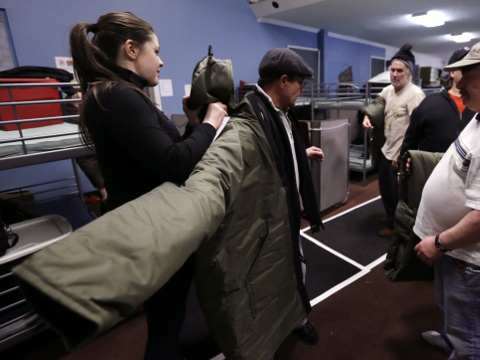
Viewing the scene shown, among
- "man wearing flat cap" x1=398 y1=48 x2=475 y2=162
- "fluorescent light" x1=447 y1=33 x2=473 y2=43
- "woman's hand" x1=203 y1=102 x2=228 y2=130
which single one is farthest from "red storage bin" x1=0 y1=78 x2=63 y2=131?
"fluorescent light" x1=447 y1=33 x2=473 y2=43

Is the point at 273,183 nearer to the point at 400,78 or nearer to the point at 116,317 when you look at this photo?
the point at 116,317

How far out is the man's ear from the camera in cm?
82

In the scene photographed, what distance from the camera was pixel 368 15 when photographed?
5.12 meters

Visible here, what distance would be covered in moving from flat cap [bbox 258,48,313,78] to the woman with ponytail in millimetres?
449

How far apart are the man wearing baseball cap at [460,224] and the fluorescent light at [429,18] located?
5.59 m

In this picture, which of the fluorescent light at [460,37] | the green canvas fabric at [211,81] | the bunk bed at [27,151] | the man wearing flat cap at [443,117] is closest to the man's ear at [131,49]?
the green canvas fabric at [211,81]

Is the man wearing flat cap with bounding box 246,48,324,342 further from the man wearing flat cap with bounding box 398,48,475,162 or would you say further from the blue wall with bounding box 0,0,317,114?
the blue wall with bounding box 0,0,317,114

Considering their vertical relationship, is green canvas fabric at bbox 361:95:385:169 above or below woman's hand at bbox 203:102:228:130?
below

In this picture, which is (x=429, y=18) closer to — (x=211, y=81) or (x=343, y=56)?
(x=343, y=56)

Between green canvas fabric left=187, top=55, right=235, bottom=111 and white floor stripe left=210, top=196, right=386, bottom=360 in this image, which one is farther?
white floor stripe left=210, top=196, right=386, bottom=360

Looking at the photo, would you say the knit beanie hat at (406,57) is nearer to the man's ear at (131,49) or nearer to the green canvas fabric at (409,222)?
the green canvas fabric at (409,222)

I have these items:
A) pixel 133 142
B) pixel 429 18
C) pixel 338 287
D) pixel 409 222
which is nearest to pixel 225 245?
pixel 133 142

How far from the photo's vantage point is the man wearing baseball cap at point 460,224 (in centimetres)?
80

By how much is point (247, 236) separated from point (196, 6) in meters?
4.39
